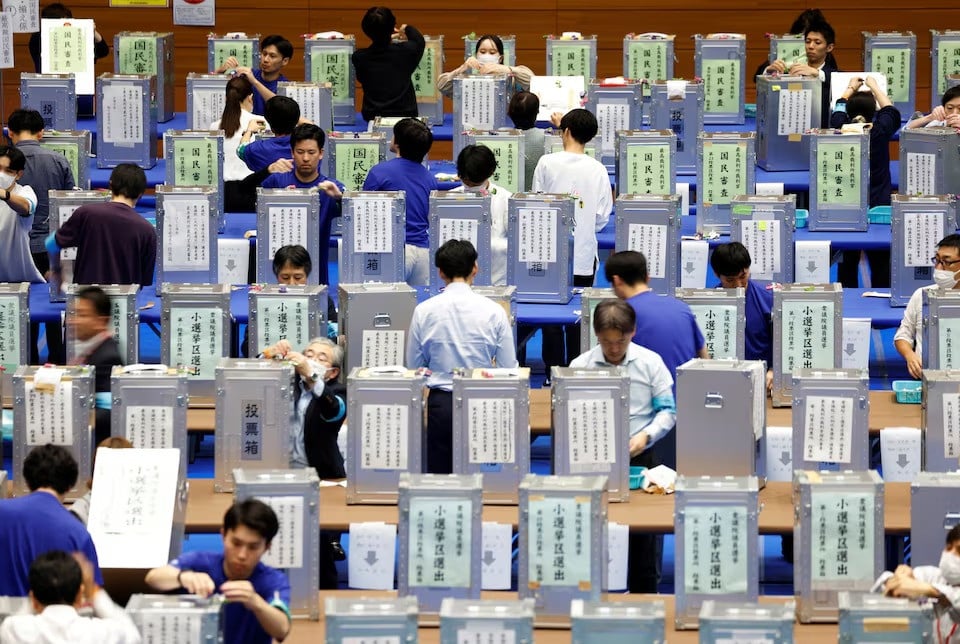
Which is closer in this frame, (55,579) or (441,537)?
(55,579)

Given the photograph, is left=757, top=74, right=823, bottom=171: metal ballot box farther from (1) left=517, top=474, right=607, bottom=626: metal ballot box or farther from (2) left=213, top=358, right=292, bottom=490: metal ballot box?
(1) left=517, top=474, right=607, bottom=626: metal ballot box

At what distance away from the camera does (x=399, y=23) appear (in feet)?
46.5

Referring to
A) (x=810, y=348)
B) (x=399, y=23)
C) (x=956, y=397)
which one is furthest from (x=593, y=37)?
(x=956, y=397)

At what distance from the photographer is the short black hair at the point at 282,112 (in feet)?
31.7

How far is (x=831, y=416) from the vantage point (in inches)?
257

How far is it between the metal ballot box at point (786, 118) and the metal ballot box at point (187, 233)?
136 inches

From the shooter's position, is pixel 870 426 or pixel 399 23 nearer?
pixel 870 426

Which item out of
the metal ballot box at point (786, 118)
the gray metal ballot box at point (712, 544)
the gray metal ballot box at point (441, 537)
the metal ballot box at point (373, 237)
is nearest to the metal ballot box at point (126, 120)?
the metal ballot box at point (373, 237)

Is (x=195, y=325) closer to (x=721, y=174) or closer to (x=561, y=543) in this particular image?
(x=561, y=543)

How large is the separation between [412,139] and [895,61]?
12.7 feet

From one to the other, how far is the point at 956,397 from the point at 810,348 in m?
0.98

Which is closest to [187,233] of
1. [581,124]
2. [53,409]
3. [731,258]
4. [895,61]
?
[581,124]

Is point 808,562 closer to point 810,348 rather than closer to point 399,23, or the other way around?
point 810,348

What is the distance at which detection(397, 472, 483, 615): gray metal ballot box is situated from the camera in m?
5.66
